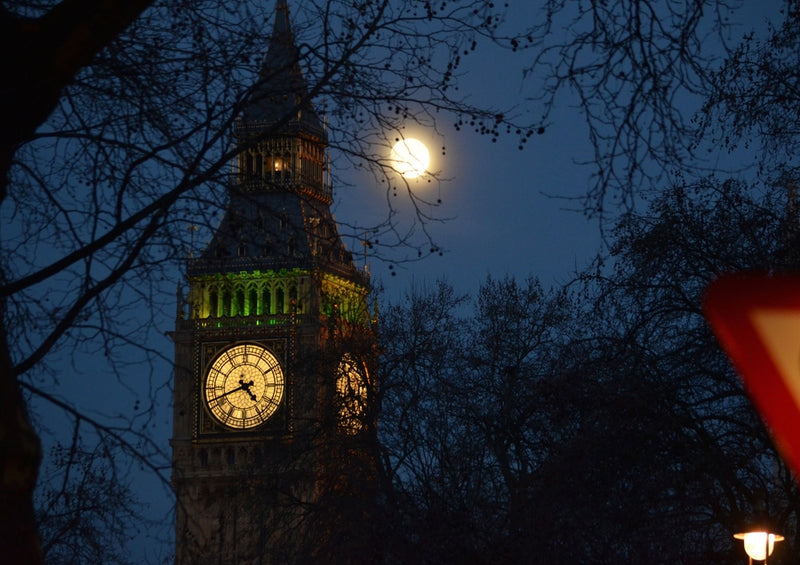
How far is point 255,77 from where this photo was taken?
8695 millimetres

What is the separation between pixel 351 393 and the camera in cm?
3128

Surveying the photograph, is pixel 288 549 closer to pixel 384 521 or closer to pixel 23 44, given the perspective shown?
pixel 384 521

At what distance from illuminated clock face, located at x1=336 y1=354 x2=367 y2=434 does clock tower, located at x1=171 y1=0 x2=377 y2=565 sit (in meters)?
0.04

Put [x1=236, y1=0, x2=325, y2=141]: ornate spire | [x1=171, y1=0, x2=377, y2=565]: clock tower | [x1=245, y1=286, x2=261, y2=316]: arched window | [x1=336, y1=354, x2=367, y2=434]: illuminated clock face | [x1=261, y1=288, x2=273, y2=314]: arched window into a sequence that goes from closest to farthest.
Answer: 1. [x1=236, y1=0, x2=325, y2=141]: ornate spire
2. [x1=171, y1=0, x2=377, y2=565]: clock tower
3. [x1=336, y1=354, x2=367, y2=434]: illuminated clock face
4. [x1=261, y1=288, x2=273, y2=314]: arched window
5. [x1=245, y1=286, x2=261, y2=316]: arched window

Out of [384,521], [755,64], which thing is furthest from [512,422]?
[755,64]

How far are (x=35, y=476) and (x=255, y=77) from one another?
2.88 metres

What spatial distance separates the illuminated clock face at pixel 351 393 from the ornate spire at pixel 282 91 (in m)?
20.9

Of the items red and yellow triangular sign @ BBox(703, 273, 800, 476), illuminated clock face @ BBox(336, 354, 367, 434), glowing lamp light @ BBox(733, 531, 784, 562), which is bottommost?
glowing lamp light @ BBox(733, 531, 784, 562)

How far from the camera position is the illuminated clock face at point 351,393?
1189 inches

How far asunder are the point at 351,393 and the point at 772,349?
50.0ft

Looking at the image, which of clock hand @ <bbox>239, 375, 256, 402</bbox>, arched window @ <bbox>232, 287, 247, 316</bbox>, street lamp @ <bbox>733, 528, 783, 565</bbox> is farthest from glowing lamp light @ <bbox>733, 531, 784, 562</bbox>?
arched window @ <bbox>232, 287, 247, 316</bbox>

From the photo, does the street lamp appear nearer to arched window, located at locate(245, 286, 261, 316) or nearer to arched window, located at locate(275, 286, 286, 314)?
arched window, located at locate(275, 286, 286, 314)

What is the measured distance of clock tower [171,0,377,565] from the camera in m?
8.66

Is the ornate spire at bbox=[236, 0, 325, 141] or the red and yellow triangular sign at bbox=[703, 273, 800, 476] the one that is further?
the red and yellow triangular sign at bbox=[703, 273, 800, 476]
